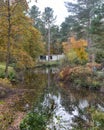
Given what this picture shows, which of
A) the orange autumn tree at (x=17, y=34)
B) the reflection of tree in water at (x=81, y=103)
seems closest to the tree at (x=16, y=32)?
the orange autumn tree at (x=17, y=34)

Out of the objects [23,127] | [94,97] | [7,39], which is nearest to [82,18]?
[7,39]

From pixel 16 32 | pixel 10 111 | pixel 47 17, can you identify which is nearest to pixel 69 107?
pixel 10 111

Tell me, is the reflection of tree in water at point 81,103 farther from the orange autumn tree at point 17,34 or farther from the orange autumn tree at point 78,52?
the orange autumn tree at point 78,52

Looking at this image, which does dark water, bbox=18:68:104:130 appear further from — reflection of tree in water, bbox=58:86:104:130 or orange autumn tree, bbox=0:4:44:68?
orange autumn tree, bbox=0:4:44:68

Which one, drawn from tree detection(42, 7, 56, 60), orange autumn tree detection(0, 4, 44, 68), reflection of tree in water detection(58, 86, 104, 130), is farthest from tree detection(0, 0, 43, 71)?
tree detection(42, 7, 56, 60)

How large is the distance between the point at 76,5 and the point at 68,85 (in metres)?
19.3

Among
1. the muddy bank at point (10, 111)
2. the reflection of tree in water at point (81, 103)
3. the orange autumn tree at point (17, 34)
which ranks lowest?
the reflection of tree in water at point (81, 103)

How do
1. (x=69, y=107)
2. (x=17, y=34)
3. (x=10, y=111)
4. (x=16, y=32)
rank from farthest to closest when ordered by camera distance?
(x=17, y=34)
(x=16, y=32)
(x=69, y=107)
(x=10, y=111)

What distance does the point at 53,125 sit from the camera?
39.0ft

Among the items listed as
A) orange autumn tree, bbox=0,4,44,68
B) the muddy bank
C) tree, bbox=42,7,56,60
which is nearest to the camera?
the muddy bank

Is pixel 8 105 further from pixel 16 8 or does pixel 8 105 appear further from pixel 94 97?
pixel 16 8

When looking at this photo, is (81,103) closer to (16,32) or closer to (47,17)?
(16,32)

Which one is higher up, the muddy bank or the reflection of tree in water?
the muddy bank

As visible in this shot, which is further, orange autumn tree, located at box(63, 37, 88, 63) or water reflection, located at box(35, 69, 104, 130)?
orange autumn tree, located at box(63, 37, 88, 63)
